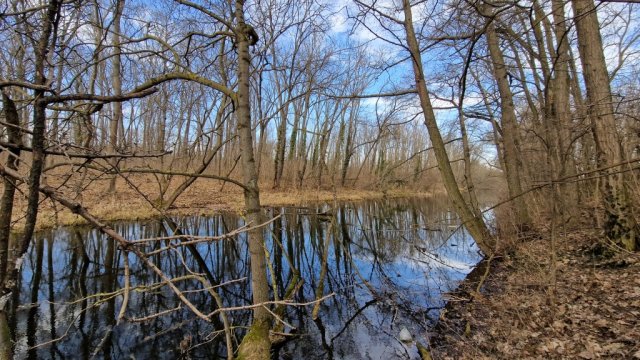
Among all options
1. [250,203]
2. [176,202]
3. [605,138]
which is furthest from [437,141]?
[176,202]

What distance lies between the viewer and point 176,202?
15930mm

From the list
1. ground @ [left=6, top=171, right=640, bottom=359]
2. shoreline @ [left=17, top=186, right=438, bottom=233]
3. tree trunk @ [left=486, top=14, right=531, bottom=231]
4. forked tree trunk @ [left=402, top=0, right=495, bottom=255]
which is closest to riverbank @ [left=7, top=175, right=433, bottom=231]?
shoreline @ [left=17, top=186, right=438, bottom=233]

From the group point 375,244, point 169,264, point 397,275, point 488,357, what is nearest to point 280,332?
point 488,357

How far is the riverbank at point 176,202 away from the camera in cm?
1073

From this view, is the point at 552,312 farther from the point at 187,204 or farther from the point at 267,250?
the point at 187,204

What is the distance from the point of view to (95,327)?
522 centimetres

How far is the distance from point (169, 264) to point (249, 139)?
18.7ft

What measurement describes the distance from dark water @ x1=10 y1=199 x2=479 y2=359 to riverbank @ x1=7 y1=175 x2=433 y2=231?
72cm

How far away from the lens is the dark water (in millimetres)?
4734

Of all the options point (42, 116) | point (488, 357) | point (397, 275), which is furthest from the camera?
point (397, 275)

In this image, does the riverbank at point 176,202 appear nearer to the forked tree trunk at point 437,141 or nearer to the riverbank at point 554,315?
the forked tree trunk at point 437,141

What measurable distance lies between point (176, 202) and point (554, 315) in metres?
15.0

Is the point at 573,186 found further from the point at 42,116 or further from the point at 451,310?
the point at 42,116

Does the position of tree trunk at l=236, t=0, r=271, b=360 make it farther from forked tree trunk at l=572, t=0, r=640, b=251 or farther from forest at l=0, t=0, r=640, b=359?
forked tree trunk at l=572, t=0, r=640, b=251
